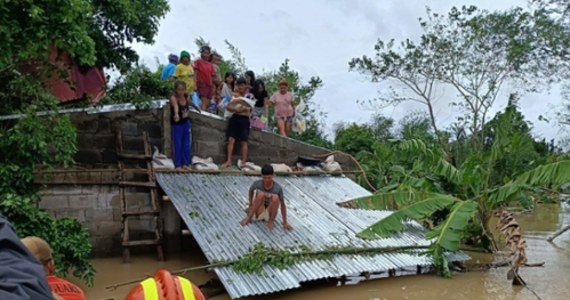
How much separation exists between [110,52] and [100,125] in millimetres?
1827

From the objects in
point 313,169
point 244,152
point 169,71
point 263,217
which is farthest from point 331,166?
point 169,71

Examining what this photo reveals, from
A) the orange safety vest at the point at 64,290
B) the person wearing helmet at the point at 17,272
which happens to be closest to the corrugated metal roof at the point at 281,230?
the orange safety vest at the point at 64,290

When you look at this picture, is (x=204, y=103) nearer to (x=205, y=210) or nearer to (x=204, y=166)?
(x=204, y=166)

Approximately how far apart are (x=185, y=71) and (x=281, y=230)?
15.2ft

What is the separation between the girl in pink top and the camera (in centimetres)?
1225

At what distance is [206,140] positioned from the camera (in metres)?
10.4

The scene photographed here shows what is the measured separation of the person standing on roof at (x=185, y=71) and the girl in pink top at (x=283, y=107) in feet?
6.69

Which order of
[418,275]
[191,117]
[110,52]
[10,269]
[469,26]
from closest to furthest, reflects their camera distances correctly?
[10,269], [110,52], [418,275], [191,117], [469,26]

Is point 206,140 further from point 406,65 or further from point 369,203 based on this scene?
point 406,65

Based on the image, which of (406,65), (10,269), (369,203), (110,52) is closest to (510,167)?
(369,203)

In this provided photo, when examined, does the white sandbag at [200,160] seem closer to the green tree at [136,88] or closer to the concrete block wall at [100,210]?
the concrete block wall at [100,210]

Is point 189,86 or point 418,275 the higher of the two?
point 189,86

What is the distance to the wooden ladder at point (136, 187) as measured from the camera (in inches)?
333

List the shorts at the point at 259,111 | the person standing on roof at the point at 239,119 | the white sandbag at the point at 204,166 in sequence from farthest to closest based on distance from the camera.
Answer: the shorts at the point at 259,111
the person standing on roof at the point at 239,119
the white sandbag at the point at 204,166
